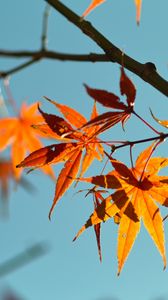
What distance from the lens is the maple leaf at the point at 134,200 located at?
90cm

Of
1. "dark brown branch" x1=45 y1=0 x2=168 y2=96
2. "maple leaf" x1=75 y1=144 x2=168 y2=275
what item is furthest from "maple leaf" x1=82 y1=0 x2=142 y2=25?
"maple leaf" x1=75 y1=144 x2=168 y2=275

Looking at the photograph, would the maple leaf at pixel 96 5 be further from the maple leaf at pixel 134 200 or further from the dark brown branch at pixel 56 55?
the maple leaf at pixel 134 200

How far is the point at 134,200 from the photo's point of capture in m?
0.96

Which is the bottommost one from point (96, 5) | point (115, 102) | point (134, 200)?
point (134, 200)

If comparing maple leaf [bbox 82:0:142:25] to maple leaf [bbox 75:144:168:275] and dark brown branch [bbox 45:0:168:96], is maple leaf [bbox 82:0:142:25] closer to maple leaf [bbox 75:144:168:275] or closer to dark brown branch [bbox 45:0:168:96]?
dark brown branch [bbox 45:0:168:96]

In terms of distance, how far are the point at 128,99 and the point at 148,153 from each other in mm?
146

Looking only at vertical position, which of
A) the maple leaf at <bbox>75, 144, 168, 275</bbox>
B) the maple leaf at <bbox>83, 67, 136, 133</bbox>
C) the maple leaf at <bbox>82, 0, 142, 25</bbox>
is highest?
the maple leaf at <bbox>82, 0, 142, 25</bbox>

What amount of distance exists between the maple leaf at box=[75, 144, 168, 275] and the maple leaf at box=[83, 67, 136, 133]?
2.8 inches

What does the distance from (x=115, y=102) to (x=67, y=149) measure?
14cm

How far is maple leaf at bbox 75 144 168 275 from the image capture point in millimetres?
896

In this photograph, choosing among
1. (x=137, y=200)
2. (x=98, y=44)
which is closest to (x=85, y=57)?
(x=98, y=44)

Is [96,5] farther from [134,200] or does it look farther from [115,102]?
[134,200]

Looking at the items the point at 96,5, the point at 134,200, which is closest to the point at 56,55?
the point at 96,5

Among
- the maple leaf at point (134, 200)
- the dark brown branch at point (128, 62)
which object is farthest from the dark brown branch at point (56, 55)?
the maple leaf at point (134, 200)
